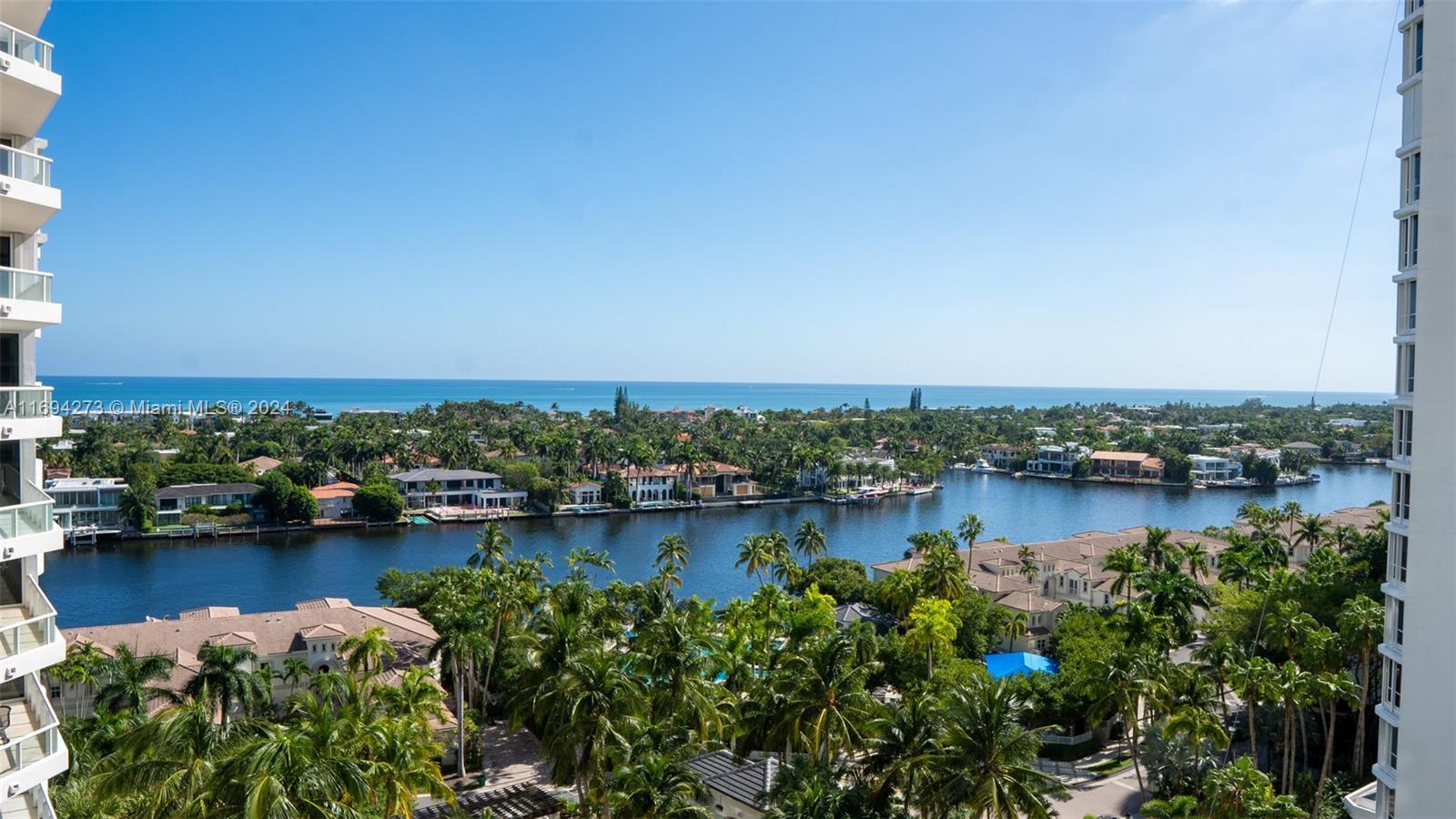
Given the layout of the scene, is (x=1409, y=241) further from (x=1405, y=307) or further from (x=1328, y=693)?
(x=1328, y=693)

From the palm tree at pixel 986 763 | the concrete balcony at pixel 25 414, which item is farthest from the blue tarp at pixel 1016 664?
the concrete balcony at pixel 25 414

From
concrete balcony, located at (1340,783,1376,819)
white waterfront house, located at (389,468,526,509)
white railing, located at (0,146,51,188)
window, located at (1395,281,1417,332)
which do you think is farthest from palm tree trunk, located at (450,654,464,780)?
white waterfront house, located at (389,468,526,509)

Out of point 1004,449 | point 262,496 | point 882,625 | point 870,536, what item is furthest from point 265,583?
point 1004,449

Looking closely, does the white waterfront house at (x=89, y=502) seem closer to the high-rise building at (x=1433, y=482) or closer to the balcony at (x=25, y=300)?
the balcony at (x=25, y=300)

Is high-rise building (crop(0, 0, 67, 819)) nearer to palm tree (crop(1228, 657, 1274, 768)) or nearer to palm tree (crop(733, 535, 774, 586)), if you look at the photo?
palm tree (crop(1228, 657, 1274, 768))

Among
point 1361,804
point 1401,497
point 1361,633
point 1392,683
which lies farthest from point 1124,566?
point 1392,683
